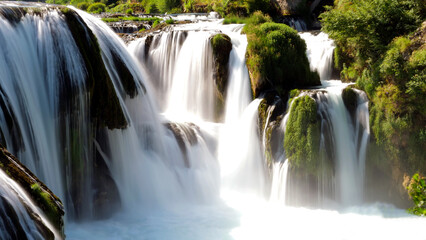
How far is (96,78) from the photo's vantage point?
36.4 feet

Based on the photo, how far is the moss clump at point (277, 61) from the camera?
14266 mm

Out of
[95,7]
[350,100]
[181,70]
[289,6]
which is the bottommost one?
[350,100]

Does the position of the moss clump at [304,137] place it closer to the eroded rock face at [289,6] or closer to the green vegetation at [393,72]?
the green vegetation at [393,72]

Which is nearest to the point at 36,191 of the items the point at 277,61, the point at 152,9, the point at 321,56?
the point at 277,61

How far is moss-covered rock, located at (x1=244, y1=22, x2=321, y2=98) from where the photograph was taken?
14.3 meters

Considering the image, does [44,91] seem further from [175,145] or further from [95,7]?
[95,7]

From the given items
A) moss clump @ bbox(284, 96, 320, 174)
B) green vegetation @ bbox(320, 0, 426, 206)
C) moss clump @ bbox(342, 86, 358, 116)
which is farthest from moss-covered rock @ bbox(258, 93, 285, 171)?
green vegetation @ bbox(320, 0, 426, 206)

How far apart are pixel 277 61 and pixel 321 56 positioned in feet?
9.78

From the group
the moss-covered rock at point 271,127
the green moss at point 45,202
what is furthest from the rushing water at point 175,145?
the green moss at point 45,202

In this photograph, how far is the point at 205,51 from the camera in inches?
616

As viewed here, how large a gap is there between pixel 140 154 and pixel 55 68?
3.67 meters

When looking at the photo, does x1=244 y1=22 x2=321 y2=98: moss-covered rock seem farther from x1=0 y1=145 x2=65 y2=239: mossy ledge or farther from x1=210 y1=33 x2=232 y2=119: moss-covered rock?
x1=0 y1=145 x2=65 y2=239: mossy ledge

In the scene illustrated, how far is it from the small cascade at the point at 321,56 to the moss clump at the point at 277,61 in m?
1.52

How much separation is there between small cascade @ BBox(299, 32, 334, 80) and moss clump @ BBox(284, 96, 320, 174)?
376 cm
